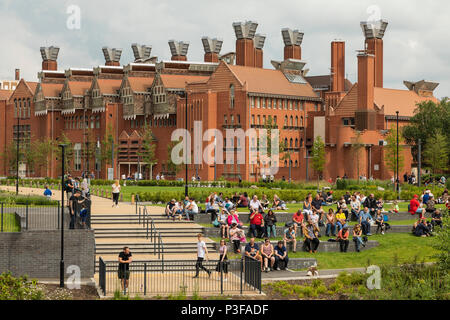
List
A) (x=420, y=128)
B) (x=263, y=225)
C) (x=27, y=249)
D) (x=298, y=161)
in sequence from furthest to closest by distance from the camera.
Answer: (x=298, y=161) → (x=420, y=128) → (x=263, y=225) → (x=27, y=249)

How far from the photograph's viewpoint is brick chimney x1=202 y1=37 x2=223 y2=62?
12769 cm

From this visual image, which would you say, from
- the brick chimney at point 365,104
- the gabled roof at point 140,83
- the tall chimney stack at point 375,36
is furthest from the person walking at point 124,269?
the tall chimney stack at point 375,36

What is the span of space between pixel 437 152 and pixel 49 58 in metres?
81.4

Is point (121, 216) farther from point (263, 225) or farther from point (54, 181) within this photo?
point (54, 181)

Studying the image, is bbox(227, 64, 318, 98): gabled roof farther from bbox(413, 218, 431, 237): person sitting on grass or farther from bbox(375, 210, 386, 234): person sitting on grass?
bbox(413, 218, 431, 237): person sitting on grass

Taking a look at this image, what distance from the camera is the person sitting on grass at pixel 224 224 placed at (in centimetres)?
3456

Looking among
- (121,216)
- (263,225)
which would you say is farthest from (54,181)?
(263,225)

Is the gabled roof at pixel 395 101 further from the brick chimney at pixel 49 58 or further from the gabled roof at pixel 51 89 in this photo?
the brick chimney at pixel 49 58

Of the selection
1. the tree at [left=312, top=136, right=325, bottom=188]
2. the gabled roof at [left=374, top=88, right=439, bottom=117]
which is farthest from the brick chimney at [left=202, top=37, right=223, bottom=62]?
the tree at [left=312, top=136, right=325, bottom=188]

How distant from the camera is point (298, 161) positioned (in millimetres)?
98750

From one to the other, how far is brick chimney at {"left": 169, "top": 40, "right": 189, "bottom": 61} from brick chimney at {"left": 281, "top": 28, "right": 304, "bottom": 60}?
2012 cm

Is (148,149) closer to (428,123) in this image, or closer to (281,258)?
(428,123)
